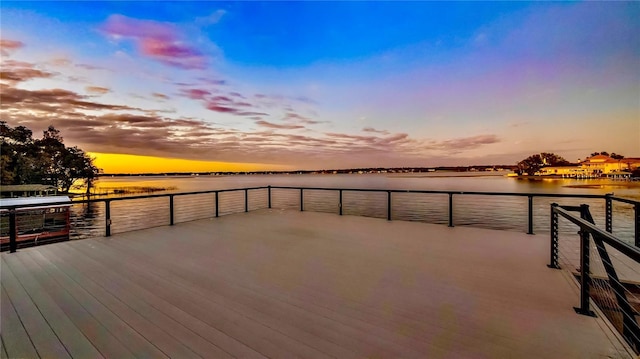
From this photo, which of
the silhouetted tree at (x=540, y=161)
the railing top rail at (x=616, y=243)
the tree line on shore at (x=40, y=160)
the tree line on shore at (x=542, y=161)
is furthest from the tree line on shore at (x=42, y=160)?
the railing top rail at (x=616, y=243)

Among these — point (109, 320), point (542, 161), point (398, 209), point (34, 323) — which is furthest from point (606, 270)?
point (542, 161)

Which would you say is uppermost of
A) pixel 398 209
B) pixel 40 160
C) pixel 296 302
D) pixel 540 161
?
pixel 540 161

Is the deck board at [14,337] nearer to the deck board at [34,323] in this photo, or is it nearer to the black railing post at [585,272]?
the deck board at [34,323]

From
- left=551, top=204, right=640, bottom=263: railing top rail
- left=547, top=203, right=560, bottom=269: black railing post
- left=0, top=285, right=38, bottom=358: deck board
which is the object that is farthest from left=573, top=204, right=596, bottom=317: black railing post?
left=0, top=285, right=38, bottom=358: deck board

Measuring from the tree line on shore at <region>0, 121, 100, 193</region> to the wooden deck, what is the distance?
94.2 feet

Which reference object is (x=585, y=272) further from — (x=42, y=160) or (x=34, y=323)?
(x=42, y=160)

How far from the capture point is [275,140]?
16.8m

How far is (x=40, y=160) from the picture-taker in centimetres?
2708

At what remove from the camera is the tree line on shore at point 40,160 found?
23094mm

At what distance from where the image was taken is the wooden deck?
5.18ft

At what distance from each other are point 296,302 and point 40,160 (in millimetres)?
38559

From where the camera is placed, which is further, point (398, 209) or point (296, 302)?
point (398, 209)

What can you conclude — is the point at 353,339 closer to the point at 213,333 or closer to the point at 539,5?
the point at 213,333

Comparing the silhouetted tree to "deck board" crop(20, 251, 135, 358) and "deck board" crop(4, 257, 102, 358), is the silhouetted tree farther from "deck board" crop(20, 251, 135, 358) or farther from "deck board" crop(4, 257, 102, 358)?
"deck board" crop(4, 257, 102, 358)
